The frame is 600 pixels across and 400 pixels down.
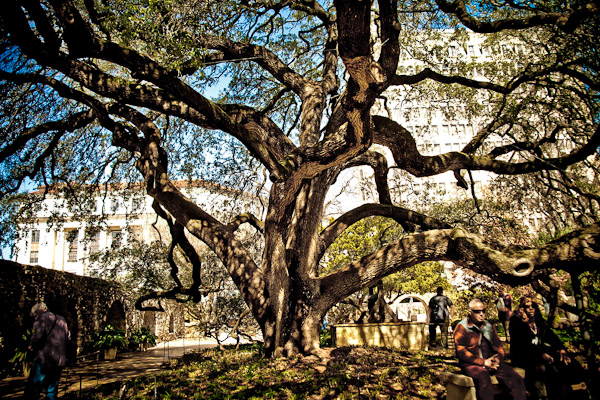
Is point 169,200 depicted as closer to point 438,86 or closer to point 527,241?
point 438,86

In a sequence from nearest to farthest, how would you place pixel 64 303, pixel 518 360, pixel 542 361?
pixel 542 361
pixel 518 360
pixel 64 303

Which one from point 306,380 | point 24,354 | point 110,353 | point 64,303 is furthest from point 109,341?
point 306,380

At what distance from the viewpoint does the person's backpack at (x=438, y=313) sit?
10812 millimetres

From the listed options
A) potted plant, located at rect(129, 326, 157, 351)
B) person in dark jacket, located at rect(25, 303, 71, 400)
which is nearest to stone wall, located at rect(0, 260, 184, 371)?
potted plant, located at rect(129, 326, 157, 351)

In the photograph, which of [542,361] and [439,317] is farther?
[439,317]

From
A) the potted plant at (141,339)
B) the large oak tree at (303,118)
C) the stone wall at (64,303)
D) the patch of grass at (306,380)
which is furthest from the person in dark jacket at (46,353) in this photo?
the potted plant at (141,339)

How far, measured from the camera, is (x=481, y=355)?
4625 millimetres

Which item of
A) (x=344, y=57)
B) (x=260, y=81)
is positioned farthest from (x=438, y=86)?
(x=344, y=57)

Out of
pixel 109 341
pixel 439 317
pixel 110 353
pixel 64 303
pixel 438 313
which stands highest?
pixel 64 303

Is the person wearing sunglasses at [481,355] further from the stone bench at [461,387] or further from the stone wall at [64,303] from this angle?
the stone wall at [64,303]

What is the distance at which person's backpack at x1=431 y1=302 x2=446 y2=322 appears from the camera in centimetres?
1081

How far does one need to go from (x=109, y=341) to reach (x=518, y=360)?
1301cm

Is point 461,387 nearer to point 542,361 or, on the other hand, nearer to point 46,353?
point 542,361

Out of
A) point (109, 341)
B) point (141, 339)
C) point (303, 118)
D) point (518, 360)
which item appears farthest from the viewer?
point (141, 339)
